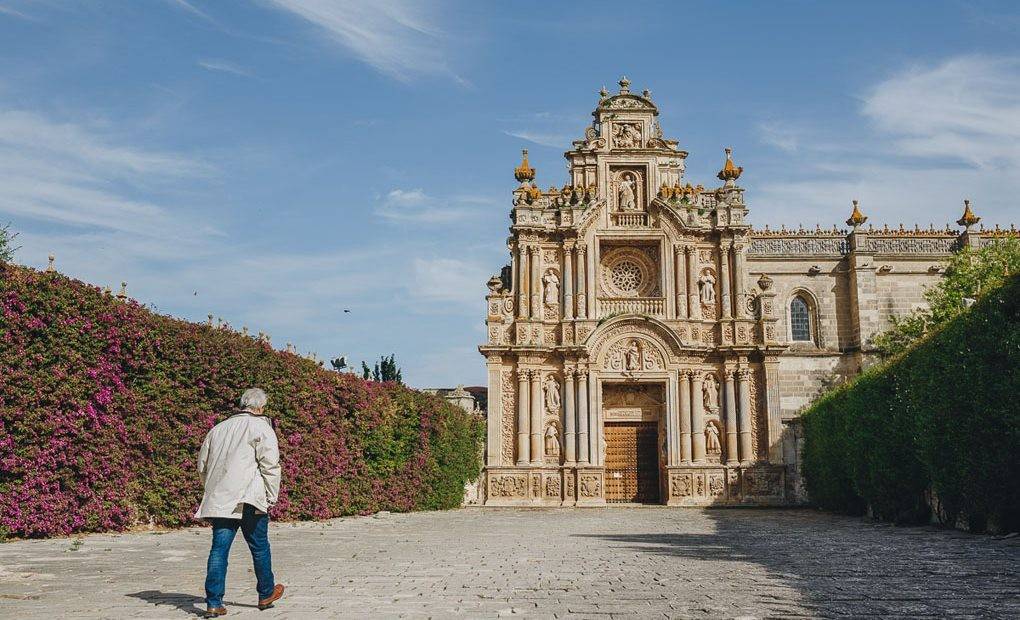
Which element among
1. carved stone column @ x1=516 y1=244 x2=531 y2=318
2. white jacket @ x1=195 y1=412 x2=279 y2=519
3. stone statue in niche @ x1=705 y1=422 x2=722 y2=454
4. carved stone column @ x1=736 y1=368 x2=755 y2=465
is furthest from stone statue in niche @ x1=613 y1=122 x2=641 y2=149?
white jacket @ x1=195 y1=412 x2=279 y2=519

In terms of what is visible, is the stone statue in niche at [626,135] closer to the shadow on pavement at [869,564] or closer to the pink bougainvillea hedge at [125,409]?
the pink bougainvillea hedge at [125,409]

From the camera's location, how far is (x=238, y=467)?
748 cm

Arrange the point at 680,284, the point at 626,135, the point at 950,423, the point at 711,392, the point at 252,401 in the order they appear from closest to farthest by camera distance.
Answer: the point at 252,401
the point at 950,423
the point at 711,392
the point at 680,284
the point at 626,135

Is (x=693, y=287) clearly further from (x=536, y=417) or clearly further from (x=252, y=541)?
(x=252, y=541)

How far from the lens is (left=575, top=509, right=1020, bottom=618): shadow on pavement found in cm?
749

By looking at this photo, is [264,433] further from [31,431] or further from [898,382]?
[898,382]

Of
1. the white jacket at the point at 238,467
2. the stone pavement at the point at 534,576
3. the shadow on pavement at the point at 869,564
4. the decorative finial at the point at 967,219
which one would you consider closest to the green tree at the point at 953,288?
the decorative finial at the point at 967,219

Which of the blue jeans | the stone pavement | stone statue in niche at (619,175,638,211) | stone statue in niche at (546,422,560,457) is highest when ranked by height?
stone statue in niche at (619,175,638,211)

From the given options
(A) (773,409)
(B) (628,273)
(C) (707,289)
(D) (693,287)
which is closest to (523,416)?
(B) (628,273)

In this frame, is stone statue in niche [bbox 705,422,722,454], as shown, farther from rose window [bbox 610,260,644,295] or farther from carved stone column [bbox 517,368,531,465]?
carved stone column [bbox 517,368,531,465]

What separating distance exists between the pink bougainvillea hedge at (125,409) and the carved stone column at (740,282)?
17.1 meters

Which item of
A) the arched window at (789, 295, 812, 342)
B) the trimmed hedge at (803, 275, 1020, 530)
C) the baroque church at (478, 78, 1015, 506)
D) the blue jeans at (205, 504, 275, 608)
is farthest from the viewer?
the arched window at (789, 295, 812, 342)

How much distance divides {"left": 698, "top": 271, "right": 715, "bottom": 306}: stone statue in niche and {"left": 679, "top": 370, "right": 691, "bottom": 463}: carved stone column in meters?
2.81

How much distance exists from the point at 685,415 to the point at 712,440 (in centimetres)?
131
